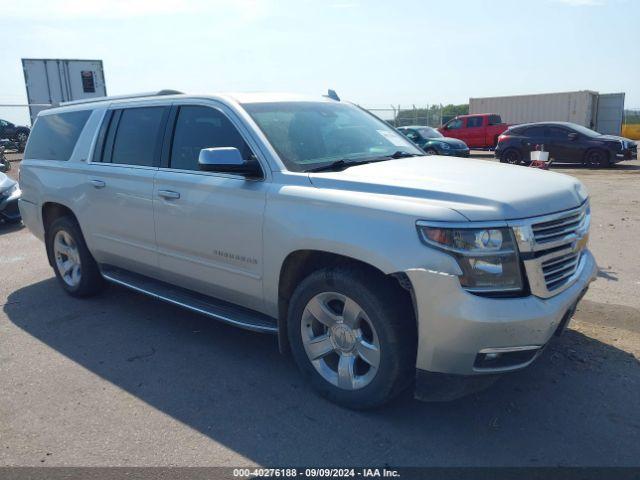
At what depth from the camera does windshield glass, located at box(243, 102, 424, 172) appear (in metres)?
3.91

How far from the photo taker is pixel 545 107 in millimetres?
29516

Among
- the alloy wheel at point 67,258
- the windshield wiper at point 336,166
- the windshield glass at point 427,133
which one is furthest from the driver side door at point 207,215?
the windshield glass at point 427,133

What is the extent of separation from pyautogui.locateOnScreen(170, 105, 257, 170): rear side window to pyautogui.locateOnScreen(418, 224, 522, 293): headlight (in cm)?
175

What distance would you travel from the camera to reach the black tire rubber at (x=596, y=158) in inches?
692

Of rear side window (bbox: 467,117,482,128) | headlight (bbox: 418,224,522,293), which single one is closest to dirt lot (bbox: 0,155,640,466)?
headlight (bbox: 418,224,522,293)

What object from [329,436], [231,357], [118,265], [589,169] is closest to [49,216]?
[118,265]

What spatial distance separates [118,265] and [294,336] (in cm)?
233

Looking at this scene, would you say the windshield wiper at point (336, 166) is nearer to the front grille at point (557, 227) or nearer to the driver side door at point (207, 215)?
the driver side door at point (207, 215)

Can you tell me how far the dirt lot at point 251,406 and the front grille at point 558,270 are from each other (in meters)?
0.83

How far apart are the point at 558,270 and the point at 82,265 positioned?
14.4 feet

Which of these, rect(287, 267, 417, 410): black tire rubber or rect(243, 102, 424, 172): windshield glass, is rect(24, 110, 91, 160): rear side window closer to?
rect(243, 102, 424, 172): windshield glass

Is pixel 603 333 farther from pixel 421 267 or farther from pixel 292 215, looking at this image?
pixel 292 215

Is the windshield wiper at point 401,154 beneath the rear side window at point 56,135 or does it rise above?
beneath

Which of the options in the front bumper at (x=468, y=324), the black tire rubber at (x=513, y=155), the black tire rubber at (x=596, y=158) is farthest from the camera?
the black tire rubber at (x=513, y=155)
